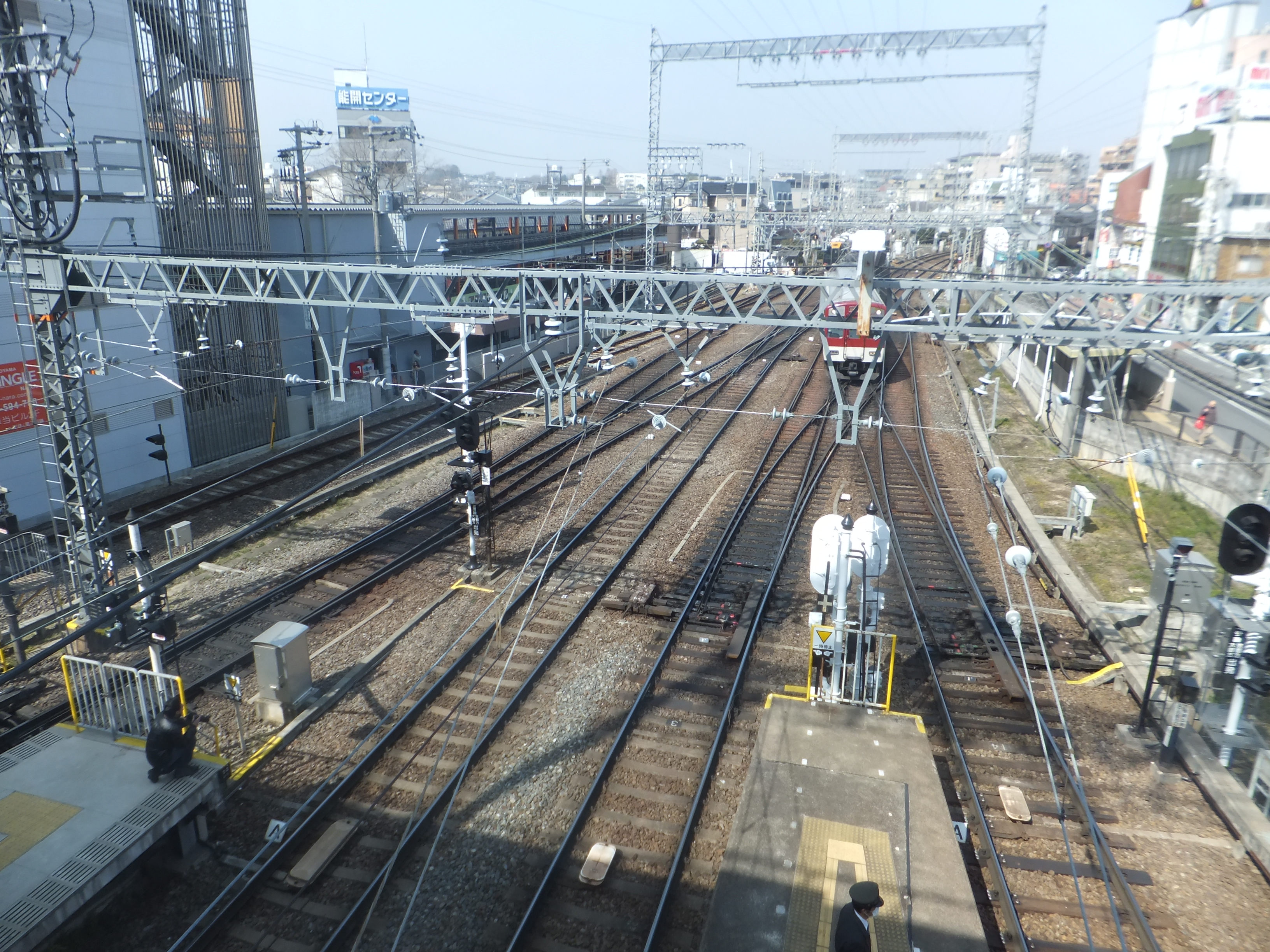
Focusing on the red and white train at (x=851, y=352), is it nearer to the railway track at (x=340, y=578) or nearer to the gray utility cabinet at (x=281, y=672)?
the railway track at (x=340, y=578)

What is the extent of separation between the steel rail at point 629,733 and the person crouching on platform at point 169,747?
3069 millimetres

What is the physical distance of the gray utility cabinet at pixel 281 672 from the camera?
814cm

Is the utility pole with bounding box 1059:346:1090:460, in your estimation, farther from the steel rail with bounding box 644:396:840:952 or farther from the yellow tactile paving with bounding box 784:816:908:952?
the yellow tactile paving with bounding box 784:816:908:952

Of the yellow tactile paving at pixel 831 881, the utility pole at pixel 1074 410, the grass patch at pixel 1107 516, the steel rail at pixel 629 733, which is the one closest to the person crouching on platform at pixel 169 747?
the steel rail at pixel 629 733

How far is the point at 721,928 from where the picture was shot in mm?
4941

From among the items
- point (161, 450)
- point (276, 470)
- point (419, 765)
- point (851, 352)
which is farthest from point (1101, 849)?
point (851, 352)

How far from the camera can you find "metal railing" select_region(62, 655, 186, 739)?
23.4ft

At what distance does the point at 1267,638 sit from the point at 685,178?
155 ft

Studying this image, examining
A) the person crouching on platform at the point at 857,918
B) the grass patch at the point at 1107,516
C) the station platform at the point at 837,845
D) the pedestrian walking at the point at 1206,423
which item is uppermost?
the pedestrian walking at the point at 1206,423

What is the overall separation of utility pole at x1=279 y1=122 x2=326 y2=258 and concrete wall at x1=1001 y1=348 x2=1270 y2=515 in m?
17.0

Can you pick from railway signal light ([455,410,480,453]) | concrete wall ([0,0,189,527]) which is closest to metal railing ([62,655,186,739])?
railway signal light ([455,410,480,453])

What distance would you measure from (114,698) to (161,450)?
24.1 ft

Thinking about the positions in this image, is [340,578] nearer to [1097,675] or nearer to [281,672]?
[281,672]

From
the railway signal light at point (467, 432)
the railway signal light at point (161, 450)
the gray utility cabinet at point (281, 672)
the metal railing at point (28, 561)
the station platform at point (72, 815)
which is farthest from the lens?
the railway signal light at point (161, 450)
